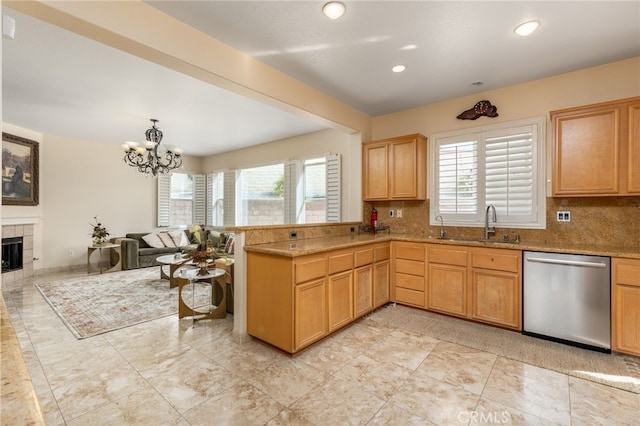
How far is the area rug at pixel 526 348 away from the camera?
8.07ft

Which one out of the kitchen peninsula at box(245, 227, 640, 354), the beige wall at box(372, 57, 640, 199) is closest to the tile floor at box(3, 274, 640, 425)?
the kitchen peninsula at box(245, 227, 640, 354)

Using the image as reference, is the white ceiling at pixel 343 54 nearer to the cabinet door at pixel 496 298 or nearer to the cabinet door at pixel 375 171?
the cabinet door at pixel 375 171

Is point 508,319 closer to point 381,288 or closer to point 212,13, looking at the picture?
point 381,288

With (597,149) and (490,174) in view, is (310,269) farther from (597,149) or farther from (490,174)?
(597,149)

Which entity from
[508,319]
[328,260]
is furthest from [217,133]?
[508,319]

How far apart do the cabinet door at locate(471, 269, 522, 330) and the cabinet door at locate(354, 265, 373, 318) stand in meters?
1.14

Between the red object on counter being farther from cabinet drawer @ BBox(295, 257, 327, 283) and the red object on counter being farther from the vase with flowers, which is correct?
the vase with flowers

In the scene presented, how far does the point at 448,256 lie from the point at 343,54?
98.2 inches

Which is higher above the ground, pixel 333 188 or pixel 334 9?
pixel 334 9

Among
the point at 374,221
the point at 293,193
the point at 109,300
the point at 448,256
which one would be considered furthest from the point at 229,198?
the point at 448,256

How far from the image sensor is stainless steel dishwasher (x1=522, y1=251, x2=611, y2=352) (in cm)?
276

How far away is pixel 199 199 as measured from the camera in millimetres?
8008

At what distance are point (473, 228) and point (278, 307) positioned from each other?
2703 millimetres

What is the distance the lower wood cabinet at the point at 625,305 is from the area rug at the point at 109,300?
14.7 feet
